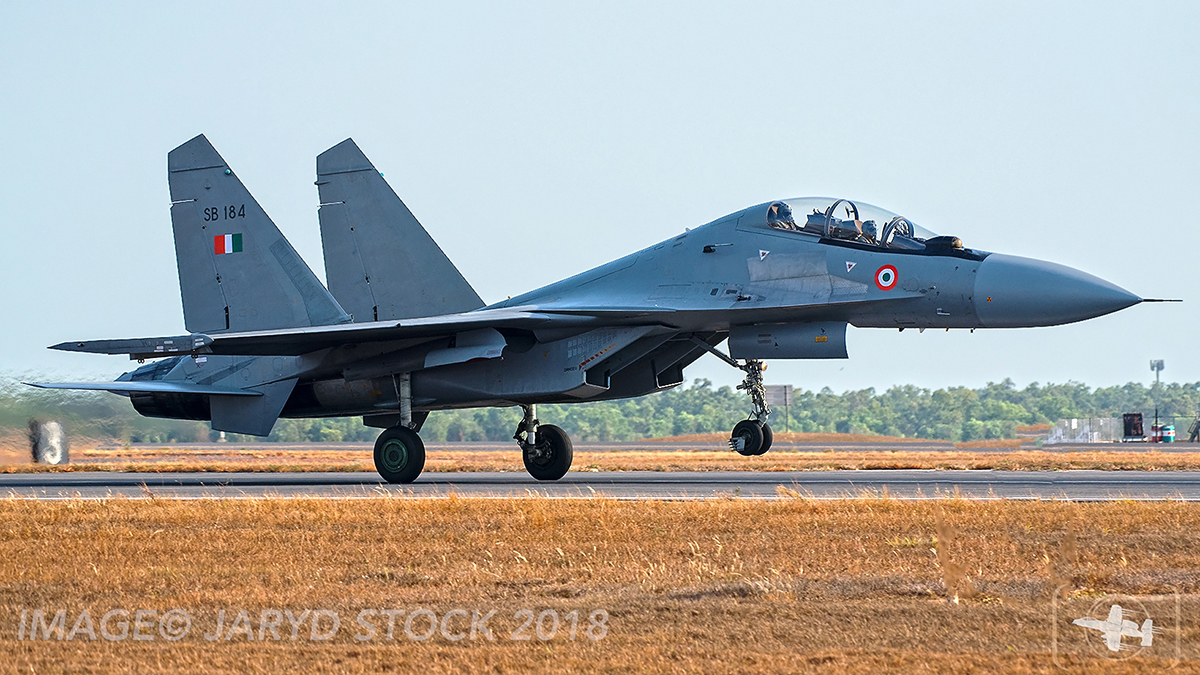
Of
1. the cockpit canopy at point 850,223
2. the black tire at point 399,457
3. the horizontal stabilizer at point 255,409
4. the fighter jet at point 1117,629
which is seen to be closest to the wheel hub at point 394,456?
the black tire at point 399,457

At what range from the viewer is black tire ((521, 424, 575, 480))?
17.6 meters

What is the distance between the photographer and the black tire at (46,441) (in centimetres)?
2317

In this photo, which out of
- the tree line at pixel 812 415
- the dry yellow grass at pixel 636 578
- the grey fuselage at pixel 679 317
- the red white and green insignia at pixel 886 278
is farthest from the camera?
the tree line at pixel 812 415

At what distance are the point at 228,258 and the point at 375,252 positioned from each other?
7.38ft

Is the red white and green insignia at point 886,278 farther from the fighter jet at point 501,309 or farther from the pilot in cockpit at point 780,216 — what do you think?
A: the pilot in cockpit at point 780,216

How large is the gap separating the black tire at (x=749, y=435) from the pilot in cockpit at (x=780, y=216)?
2550 mm

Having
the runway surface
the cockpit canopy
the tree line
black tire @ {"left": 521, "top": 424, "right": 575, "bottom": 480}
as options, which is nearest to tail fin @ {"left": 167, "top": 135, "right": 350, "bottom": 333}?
the runway surface

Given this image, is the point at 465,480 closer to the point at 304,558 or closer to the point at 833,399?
the point at 304,558

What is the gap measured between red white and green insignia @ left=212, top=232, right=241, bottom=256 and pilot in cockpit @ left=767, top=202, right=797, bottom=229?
8473mm

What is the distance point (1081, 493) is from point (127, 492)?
1175cm

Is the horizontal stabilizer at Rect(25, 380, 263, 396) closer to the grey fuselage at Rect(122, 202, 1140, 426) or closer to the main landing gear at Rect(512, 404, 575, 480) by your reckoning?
the grey fuselage at Rect(122, 202, 1140, 426)

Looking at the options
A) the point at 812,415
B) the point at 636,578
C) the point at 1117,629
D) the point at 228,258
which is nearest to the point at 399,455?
the point at 228,258

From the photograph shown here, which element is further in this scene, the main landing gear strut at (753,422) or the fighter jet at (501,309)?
the main landing gear strut at (753,422)

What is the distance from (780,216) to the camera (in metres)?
15.8
